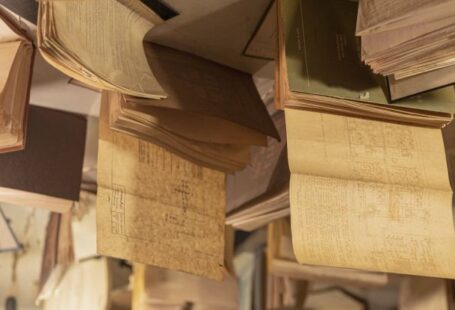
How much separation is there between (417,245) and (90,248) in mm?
961

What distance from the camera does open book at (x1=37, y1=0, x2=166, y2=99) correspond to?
94 cm

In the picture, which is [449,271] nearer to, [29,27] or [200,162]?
[200,162]

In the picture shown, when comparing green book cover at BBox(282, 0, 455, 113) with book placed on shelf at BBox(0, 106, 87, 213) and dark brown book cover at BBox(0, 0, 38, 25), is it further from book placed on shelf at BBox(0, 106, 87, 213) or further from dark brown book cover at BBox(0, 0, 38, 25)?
book placed on shelf at BBox(0, 106, 87, 213)

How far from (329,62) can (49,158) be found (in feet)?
2.13

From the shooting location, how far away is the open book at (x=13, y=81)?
117 centimetres

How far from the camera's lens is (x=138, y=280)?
62.8 inches

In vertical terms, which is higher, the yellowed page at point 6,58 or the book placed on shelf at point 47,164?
the yellowed page at point 6,58

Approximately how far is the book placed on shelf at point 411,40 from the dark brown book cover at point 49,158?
70 cm

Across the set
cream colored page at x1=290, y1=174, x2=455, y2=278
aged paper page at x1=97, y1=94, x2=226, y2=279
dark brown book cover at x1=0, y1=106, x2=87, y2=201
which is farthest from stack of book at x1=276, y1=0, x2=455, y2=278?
dark brown book cover at x1=0, y1=106, x2=87, y2=201

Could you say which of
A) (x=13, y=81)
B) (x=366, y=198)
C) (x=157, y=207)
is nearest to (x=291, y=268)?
(x=157, y=207)

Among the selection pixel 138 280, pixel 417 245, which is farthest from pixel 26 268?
pixel 417 245

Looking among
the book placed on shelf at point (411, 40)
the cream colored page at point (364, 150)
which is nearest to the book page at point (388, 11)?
the book placed on shelf at point (411, 40)

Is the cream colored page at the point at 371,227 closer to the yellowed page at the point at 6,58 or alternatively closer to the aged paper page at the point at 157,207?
the aged paper page at the point at 157,207

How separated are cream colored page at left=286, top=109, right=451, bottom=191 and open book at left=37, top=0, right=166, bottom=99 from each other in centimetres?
23
